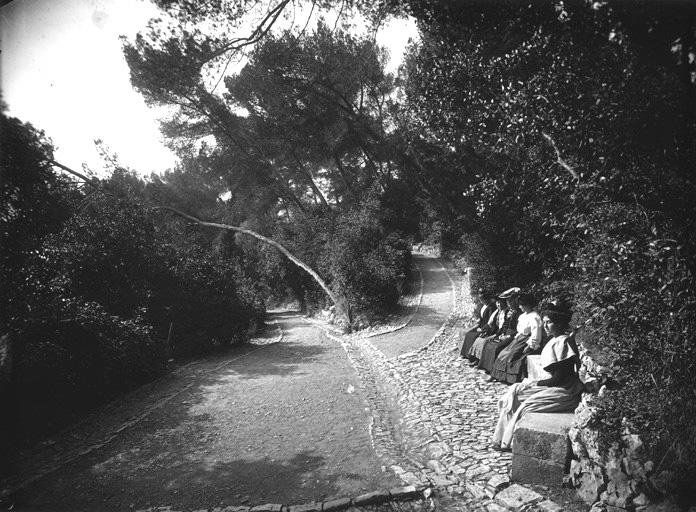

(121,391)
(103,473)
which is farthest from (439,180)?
(103,473)

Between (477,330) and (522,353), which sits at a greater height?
(477,330)

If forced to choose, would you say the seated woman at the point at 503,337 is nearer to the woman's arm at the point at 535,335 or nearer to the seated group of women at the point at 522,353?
the seated group of women at the point at 522,353

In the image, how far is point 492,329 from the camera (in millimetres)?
8242

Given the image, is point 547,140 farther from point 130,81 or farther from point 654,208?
point 130,81

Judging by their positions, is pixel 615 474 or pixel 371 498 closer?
pixel 615 474

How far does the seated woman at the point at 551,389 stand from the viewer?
4.25 metres

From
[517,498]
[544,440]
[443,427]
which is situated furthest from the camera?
[443,427]

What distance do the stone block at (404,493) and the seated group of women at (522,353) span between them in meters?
1.36

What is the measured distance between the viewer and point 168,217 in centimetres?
2131

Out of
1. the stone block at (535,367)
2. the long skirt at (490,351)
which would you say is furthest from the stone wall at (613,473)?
the long skirt at (490,351)

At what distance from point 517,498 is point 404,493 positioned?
1.09 m

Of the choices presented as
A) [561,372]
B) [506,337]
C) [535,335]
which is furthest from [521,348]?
[561,372]

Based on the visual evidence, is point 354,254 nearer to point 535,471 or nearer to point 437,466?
point 437,466

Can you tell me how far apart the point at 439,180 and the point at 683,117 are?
18.8 m
